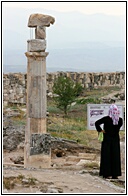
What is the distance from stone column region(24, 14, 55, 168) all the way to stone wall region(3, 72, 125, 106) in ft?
61.0

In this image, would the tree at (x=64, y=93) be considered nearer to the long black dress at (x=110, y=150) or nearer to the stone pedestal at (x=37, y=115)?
the stone pedestal at (x=37, y=115)

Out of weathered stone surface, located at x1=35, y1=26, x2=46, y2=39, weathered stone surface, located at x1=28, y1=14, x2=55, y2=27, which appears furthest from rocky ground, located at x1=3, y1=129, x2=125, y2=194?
weathered stone surface, located at x1=28, y1=14, x2=55, y2=27

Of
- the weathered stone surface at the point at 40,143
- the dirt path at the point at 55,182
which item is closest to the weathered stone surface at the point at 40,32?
the weathered stone surface at the point at 40,143

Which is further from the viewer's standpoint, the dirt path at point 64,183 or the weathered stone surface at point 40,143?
the weathered stone surface at point 40,143

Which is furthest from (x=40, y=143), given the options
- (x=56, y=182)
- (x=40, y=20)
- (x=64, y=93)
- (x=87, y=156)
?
(x=64, y=93)

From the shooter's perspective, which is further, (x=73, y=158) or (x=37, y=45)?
(x=73, y=158)

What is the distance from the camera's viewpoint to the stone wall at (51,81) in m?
34.0

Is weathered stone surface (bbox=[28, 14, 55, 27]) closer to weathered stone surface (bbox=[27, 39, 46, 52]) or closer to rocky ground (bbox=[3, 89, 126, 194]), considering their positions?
weathered stone surface (bbox=[27, 39, 46, 52])

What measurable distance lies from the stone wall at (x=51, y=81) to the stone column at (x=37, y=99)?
18591mm

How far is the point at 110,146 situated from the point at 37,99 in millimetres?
2950

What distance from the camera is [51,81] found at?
37812mm

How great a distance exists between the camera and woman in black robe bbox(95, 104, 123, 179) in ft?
34.5

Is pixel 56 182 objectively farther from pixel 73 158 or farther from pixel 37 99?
pixel 73 158

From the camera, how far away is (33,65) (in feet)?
42.2
